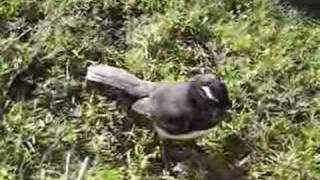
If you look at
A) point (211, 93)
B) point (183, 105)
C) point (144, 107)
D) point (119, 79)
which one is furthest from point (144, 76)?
point (211, 93)

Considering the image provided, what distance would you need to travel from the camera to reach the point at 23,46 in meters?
4.48

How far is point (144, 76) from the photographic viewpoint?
4457mm

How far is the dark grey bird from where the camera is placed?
3920 mm

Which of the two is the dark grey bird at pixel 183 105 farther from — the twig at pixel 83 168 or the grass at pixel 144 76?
the twig at pixel 83 168

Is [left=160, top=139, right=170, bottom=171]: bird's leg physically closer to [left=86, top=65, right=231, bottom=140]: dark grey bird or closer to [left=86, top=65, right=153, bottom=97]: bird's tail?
[left=86, top=65, right=231, bottom=140]: dark grey bird

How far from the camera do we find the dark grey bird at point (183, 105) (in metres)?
3.92

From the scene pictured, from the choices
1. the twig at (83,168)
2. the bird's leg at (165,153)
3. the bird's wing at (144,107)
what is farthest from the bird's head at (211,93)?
the twig at (83,168)

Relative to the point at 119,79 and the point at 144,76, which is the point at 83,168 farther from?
the point at 144,76

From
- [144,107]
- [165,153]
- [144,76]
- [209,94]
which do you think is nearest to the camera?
[209,94]

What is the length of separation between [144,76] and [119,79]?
10.9 inches

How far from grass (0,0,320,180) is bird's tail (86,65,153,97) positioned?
0.48 feet

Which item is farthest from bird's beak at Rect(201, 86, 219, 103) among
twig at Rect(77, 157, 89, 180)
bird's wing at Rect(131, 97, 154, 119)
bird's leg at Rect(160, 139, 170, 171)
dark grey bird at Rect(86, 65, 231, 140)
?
twig at Rect(77, 157, 89, 180)

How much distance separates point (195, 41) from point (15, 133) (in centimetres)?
119

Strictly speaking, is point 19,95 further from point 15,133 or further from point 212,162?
point 212,162
